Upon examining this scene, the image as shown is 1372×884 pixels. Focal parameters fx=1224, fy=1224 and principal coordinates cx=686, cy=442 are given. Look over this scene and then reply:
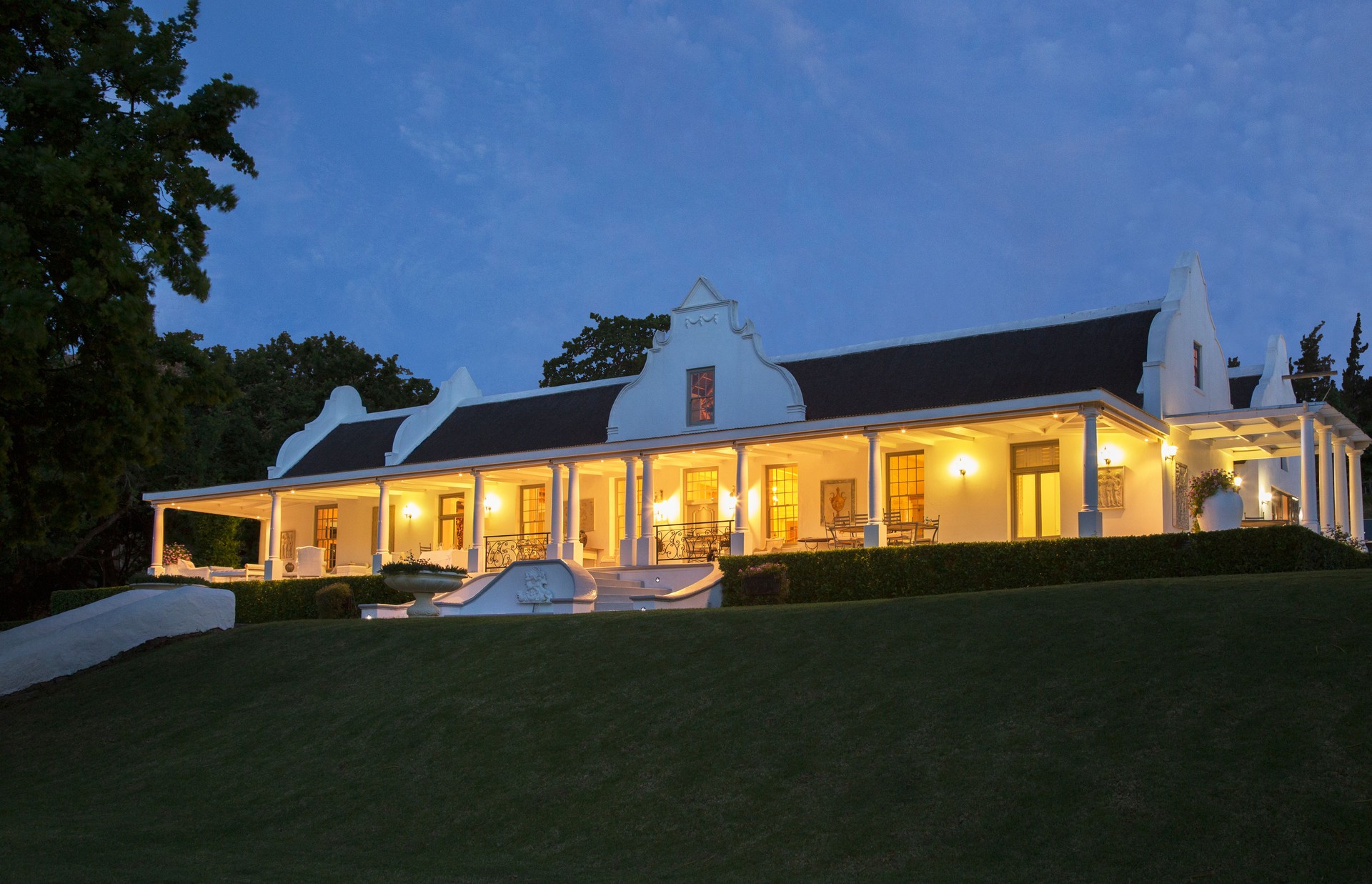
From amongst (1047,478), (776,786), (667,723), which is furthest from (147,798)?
(1047,478)

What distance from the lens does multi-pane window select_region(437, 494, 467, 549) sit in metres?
31.6

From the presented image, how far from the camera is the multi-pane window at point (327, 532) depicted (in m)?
34.3

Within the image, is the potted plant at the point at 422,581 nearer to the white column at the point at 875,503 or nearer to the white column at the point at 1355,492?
the white column at the point at 875,503

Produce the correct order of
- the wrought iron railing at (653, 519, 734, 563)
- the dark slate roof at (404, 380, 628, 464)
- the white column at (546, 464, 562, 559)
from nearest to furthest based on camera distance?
the wrought iron railing at (653, 519, 734, 563)
the white column at (546, 464, 562, 559)
the dark slate roof at (404, 380, 628, 464)

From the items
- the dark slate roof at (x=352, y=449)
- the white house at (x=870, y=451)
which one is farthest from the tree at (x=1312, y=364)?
the dark slate roof at (x=352, y=449)

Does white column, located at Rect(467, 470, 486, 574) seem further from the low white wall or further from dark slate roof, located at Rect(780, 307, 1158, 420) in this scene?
dark slate roof, located at Rect(780, 307, 1158, 420)

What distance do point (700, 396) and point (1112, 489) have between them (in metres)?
8.97

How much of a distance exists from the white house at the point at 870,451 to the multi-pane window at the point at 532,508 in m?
0.05

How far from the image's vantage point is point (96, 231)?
12820 mm

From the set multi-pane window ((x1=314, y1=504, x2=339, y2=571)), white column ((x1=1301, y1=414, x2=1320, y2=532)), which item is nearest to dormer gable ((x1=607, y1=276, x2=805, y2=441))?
white column ((x1=1301, y1=414, x2=1320, y2=532))

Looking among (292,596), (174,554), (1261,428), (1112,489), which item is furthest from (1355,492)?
(174,554)

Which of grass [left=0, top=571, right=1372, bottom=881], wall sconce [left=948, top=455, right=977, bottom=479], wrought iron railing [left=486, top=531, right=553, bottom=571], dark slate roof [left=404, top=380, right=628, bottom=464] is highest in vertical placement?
dark slate roof [left=404, top=380, right=628, bottom=464]

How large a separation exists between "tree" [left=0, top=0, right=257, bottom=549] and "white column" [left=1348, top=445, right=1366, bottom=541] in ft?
76.5

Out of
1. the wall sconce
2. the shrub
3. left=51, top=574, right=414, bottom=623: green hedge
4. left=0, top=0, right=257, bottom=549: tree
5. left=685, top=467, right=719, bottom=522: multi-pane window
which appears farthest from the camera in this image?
left=685, top=467, right=719, bottom=522: multi-pane window
